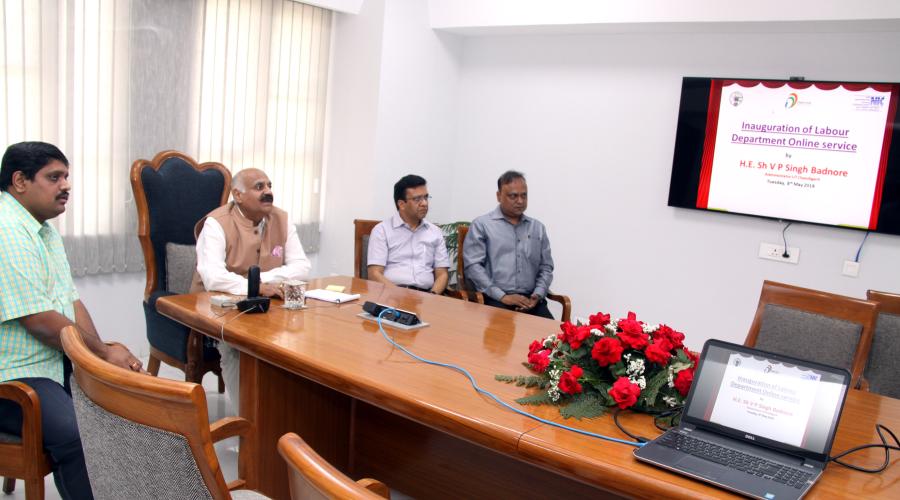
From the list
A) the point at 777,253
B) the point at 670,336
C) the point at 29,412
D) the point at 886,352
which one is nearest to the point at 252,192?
the point at 29,412

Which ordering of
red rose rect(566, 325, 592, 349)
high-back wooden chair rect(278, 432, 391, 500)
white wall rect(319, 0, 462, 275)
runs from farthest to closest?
white wall rect(319, 0, 462, 275) < red rose rect(566, 325, 592, 349) < high-back wooden chair rect(278, 432, 391, 500)

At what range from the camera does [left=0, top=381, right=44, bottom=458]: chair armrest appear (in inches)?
81.3

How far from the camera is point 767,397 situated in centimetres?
178

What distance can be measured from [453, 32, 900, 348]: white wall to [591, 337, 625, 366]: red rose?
111 inches

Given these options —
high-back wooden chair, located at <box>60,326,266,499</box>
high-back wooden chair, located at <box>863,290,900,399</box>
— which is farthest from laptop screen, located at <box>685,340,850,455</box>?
high-back wooden chair, located at <box>863,290,900,399</box>

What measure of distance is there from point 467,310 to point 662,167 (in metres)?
2.30

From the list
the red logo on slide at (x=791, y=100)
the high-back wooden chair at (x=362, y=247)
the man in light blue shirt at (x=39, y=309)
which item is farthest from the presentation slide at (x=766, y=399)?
the red logo on slide at (x=791, y=100)

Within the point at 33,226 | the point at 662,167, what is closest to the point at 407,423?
the point at 33,226

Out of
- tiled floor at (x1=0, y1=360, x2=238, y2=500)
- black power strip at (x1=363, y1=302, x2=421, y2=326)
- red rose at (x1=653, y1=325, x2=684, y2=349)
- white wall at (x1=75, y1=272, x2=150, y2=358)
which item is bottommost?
tiled floor at (x1=0, y1=360, x2=238, y2=500)

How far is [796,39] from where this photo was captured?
425 centimetres

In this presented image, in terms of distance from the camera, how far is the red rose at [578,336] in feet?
6.70

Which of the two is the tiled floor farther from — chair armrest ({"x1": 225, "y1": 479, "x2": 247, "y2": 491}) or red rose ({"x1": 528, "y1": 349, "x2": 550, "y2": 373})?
red rose ({"x1": 528, "y1": 349, "x2": 550, "y2": 373})

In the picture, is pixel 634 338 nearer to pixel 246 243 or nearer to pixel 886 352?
pixel 886 352

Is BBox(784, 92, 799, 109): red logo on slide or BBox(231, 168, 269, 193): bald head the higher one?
BBox(784, 92, 799, 109): red logo on slide
